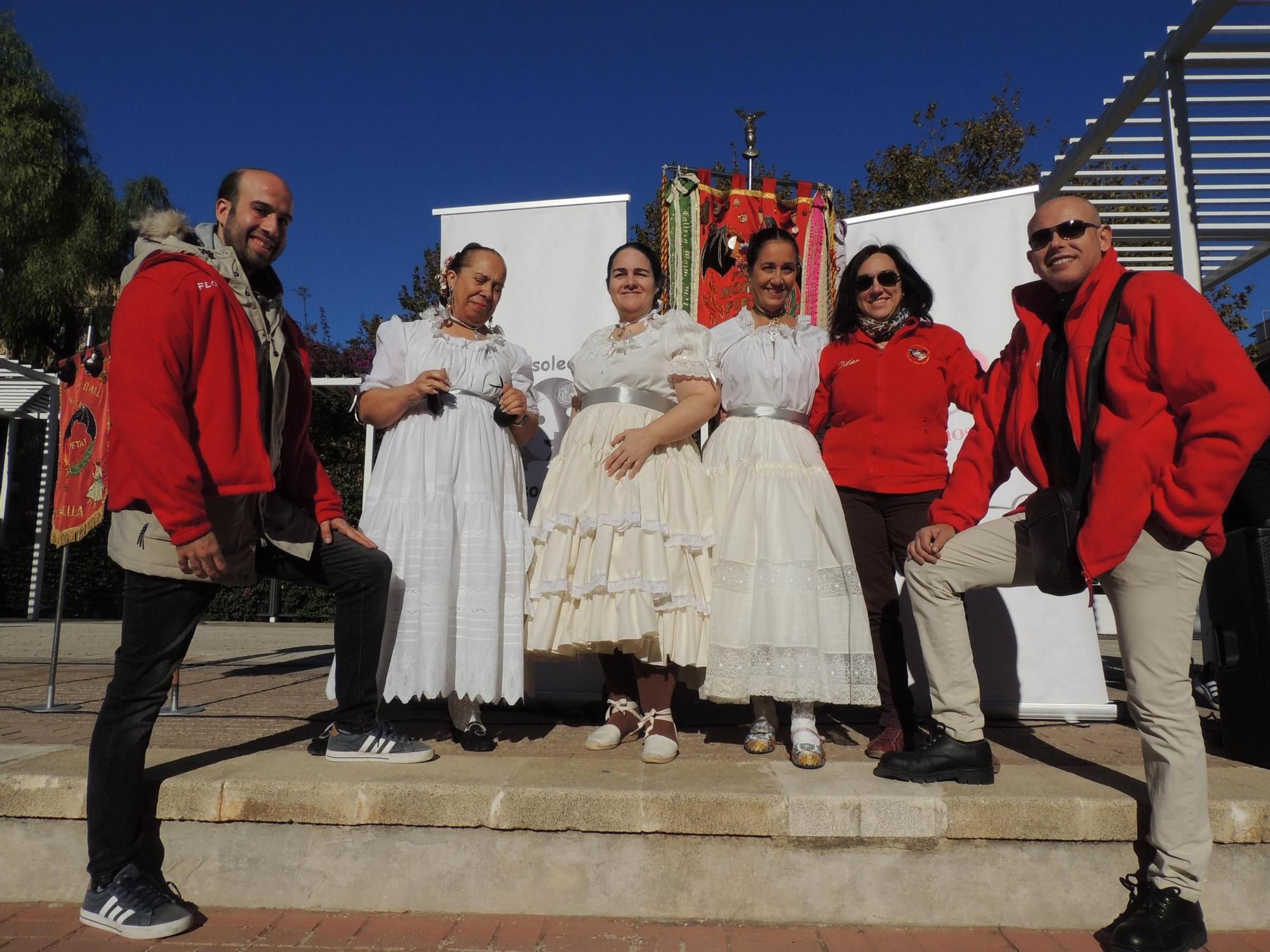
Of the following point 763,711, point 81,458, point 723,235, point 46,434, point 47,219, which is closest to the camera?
point 763,711

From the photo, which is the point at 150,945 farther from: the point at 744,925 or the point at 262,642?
the point at 262,642

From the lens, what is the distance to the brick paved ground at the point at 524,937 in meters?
2.33

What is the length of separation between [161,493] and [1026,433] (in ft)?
8.42

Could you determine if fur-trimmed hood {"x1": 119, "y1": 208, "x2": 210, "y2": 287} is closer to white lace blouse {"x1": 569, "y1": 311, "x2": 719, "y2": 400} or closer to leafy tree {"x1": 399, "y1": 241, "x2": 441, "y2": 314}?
white lace blouse {"x1": 569, "y1": 311, "x2": 719, "y2": 400}

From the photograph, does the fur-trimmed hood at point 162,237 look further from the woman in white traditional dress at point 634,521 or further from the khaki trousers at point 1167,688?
the khaki trousers at point 1167,688

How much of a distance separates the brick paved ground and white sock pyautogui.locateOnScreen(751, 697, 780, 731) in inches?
34.1

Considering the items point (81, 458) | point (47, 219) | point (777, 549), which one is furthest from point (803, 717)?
point (47, 219)

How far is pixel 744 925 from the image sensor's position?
249 centimetres

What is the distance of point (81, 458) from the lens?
4.14m

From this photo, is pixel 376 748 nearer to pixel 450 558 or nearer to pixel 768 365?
pixel 450 558

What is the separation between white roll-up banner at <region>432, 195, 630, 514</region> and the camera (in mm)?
4809

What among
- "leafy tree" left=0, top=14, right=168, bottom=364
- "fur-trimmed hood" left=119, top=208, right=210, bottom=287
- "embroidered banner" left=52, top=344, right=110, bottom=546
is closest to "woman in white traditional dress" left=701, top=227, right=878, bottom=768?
"fur-trimmed hood" left=119, top=208, right=210, bottom=287

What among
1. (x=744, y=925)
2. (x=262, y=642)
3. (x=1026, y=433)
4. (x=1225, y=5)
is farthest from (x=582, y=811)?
(x=262, y=642)

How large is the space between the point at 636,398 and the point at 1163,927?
7.84ft
